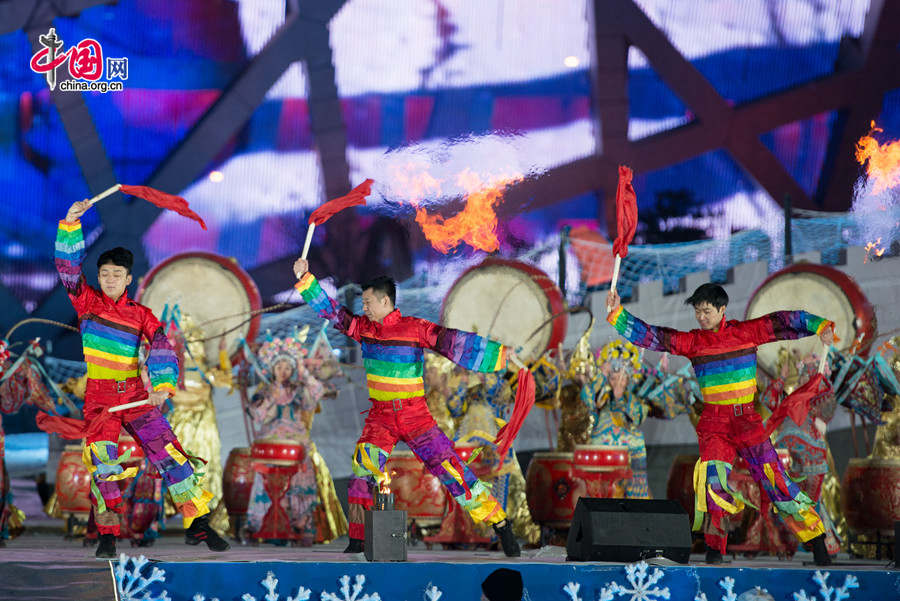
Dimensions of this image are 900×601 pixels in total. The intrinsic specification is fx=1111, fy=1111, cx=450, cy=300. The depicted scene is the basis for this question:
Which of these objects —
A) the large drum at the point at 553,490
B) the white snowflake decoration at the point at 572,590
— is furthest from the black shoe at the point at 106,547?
the large drum at the point at 553,490

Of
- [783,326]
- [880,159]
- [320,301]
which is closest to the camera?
[320,301]

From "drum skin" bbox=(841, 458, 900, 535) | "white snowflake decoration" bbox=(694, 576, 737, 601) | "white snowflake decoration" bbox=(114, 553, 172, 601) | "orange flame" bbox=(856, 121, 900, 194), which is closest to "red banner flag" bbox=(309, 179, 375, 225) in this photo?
"white snowflake decoration" bbox=(114, 553, 172, 601)

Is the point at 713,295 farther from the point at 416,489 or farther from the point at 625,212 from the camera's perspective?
the point at 416,489

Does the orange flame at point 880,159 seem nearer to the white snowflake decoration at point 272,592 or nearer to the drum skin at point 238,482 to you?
the drum skin at point 238,482

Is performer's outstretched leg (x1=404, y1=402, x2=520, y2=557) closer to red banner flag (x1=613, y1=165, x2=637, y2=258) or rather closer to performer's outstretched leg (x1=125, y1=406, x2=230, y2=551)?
performer's outstretched leg (x1=125, y1=406, x2=230, y2=551)

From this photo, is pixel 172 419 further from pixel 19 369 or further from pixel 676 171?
pixel 676 171

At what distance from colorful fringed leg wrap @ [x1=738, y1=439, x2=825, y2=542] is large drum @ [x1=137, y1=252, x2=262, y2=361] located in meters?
3.47

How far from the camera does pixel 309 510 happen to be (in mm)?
6484

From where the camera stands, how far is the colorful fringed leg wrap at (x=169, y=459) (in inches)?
201

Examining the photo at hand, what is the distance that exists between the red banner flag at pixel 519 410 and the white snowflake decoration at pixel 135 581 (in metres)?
1.72

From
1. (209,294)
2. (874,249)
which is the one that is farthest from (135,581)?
(874,249)

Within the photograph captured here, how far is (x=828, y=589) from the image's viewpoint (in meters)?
4.66

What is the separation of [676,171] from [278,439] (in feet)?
11.4

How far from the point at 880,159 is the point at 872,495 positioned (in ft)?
7.98
